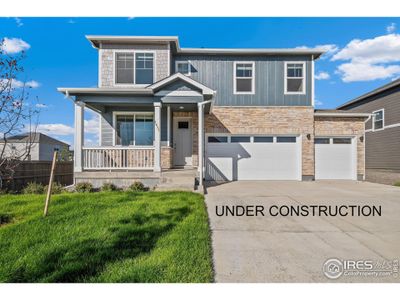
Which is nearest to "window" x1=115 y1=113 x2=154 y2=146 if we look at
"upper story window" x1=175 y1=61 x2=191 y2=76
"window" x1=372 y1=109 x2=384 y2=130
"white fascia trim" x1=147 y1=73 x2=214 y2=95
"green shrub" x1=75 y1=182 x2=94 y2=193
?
"white fascia trim" x1=147 y1=73 x2=214 y2=95

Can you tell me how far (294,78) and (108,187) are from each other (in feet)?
33.4

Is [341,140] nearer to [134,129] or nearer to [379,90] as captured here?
[379,90]

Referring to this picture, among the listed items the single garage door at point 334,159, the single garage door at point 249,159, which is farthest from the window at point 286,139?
the single garage door at point 334,159

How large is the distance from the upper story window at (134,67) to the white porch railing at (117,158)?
12.3 feet

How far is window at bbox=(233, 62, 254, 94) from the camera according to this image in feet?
40.2

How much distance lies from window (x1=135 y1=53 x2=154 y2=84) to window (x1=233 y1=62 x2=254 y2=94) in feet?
13.7

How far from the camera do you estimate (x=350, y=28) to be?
7.48 m

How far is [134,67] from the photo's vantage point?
11.4 m

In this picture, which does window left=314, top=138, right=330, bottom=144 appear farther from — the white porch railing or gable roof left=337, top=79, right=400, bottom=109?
the white porch railing

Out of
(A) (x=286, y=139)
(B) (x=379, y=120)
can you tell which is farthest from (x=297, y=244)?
(B) (x=379, y=120)

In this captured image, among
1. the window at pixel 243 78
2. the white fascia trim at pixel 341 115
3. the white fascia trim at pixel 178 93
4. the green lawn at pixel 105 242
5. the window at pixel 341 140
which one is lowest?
the green lawn at pixel 105 242

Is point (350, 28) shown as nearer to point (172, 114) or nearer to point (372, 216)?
point (372, 216)

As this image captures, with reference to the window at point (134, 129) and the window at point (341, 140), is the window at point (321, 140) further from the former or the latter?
the window at point (134, 129)

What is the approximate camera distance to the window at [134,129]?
11.3 m
